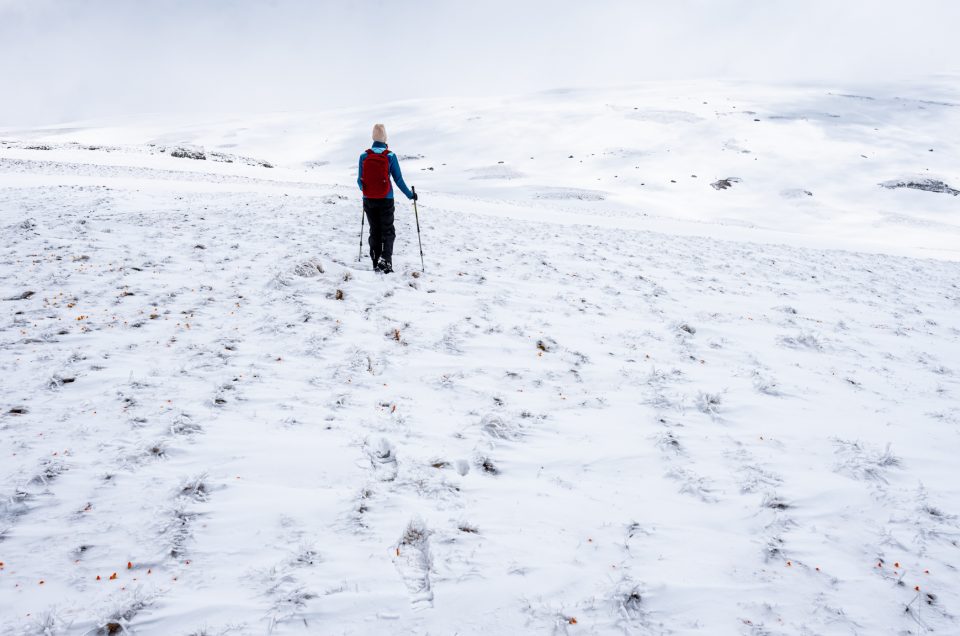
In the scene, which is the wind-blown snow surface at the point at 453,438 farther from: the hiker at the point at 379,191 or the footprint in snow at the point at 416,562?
the hiker at the point at 379,191

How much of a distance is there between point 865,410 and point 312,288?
7971 mm

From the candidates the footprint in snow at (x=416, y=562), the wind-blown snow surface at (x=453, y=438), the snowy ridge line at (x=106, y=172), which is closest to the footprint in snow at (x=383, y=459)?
the wind-blown snow surface at (x=453, y=438)

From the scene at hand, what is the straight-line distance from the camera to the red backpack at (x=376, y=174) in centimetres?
850

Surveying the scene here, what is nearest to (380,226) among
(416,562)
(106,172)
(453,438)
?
(453,438)

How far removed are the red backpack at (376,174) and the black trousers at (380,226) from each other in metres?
0.16

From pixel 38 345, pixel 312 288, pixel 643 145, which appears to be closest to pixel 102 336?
pixel 38 345

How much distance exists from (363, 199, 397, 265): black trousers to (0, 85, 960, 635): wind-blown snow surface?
17.5 inches

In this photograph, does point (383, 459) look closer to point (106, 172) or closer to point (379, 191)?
point (379, 191)

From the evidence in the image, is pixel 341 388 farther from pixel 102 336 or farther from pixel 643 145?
pixel 643 145

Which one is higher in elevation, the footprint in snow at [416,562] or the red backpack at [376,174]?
the red backpack at [376,174]

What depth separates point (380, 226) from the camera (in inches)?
350

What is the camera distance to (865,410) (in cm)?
573

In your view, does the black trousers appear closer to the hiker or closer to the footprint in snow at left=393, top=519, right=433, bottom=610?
the hiker

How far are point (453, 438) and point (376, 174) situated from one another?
566 cm
